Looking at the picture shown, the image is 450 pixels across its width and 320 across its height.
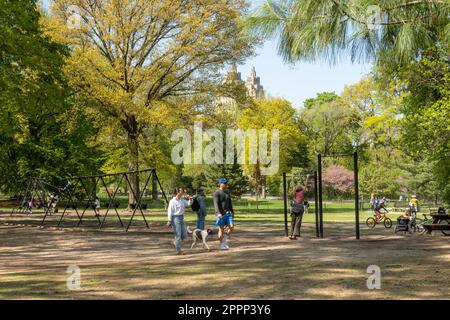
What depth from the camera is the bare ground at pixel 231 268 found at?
878cm

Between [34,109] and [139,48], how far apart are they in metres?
12.3

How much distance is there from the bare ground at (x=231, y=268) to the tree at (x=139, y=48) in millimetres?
16964

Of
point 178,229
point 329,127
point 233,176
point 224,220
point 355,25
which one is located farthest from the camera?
point 329,127

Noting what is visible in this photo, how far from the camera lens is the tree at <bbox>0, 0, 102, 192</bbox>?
908 inches

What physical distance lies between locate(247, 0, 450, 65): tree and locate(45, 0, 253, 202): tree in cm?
2403

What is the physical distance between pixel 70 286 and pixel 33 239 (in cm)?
1047

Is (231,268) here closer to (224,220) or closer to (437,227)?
(224,220)

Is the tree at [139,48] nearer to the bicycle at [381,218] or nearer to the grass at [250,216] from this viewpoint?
the grass at [250,216]

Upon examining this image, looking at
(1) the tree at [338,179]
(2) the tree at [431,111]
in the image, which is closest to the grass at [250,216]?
(2) the tree at [431,111]

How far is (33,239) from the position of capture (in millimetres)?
19188

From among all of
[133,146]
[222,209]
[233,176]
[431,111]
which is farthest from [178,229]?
[233,176]

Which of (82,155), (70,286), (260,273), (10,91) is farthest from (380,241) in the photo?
(82,155)

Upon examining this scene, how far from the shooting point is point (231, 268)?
11.5 meters
